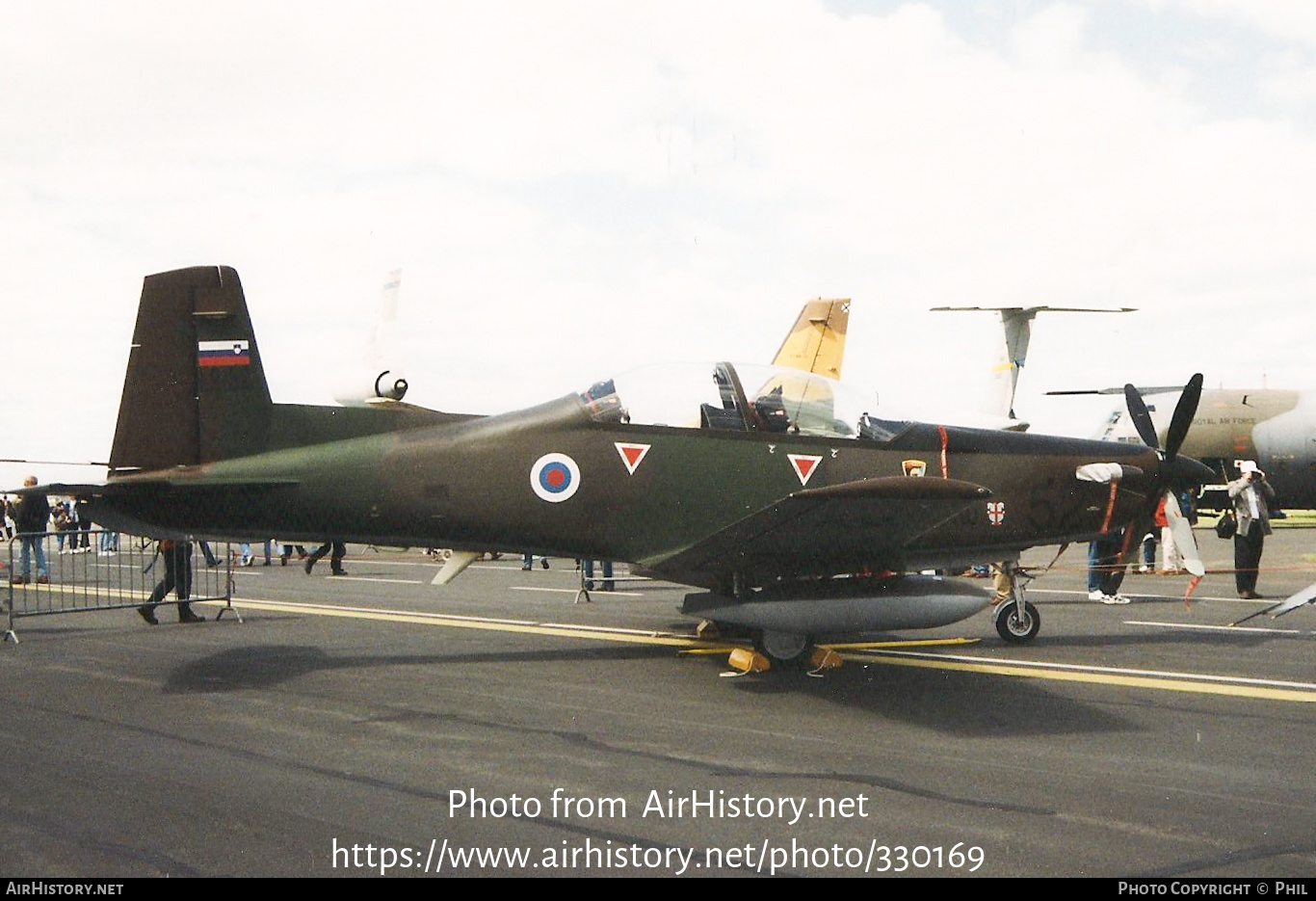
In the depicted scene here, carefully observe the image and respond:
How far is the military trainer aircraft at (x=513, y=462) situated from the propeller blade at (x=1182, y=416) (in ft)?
8.06

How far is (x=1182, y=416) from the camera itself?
11211 millimetres

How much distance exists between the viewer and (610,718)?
7.89 meters

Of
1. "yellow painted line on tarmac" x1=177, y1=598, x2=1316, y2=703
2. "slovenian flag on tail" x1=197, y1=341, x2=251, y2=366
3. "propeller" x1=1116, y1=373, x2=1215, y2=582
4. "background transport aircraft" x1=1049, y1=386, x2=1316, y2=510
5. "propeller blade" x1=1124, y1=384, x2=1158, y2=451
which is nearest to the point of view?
"yellow painted line on tarmac" x1=177, y1=598, x2=1316, y2=703

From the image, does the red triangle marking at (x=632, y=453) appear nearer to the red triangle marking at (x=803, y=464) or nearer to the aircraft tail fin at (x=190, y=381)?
the red triangle marking at (x=803, y=464)

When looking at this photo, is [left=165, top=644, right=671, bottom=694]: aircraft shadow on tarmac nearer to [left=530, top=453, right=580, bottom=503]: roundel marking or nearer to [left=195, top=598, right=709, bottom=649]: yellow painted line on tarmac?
[left=195, top=598, right=709, bottom=649]: yellow painted line on tarmac

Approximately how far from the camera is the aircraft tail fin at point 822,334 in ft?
91.6

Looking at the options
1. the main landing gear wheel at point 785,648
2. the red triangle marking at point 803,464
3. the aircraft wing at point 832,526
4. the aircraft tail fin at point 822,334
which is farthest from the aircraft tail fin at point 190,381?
the aircraft tail fin at point 822,334

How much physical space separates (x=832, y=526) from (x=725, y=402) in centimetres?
177

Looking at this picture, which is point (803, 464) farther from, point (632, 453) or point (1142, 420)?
point (1142, 420)

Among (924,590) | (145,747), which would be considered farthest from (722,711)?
(145,747)

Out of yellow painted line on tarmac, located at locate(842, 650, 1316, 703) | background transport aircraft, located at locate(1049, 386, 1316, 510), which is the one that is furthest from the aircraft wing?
background transport aircraft, located at locate(1049, 386, 1316, 510)

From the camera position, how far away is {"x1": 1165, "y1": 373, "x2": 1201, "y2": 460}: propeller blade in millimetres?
10867

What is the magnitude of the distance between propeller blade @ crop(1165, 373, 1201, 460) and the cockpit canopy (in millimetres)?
3120

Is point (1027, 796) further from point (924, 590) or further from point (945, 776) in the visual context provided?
point (924, 590)
